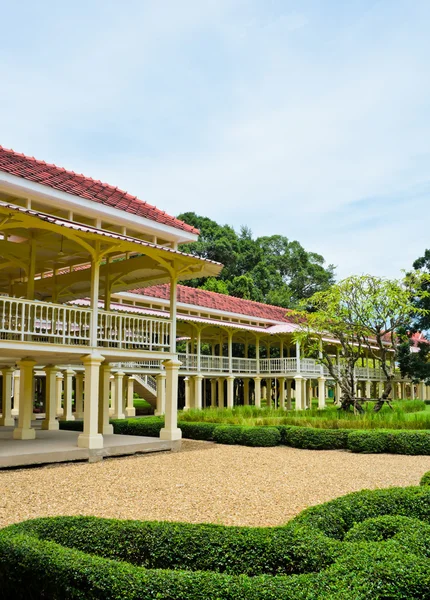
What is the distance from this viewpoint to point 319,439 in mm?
15531

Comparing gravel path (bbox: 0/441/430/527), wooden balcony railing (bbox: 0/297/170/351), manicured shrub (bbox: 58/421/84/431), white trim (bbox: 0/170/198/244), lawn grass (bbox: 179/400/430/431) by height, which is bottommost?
gravel path (bbox: 0/441/430/527)

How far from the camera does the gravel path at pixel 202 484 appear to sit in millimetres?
7535

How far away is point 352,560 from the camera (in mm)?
3891

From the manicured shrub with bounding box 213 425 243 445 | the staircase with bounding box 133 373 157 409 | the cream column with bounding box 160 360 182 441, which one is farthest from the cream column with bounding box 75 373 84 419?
the cream column with bounding box 160 360 182 441

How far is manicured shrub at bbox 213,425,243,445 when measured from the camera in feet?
54.2

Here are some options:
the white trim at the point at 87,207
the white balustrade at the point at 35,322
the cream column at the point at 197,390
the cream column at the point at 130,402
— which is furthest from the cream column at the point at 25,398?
the cream column at the point at 130,402

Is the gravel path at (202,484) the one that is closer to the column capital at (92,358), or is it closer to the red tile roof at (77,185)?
the column capital at (92,358)

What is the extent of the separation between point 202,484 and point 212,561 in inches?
217

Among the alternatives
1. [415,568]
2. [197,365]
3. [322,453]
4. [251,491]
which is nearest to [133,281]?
[322,453]

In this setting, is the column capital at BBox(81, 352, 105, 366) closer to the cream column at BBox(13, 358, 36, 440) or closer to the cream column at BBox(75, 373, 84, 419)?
the cream column at BBox(13, 358, 36, 440)

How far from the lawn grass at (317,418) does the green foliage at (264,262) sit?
30.4 meters

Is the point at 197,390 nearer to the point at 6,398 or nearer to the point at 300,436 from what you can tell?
the point at 6,398

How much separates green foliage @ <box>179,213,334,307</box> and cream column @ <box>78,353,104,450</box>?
3877 centimetres

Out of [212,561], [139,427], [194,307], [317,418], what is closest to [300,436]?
[317,418]
